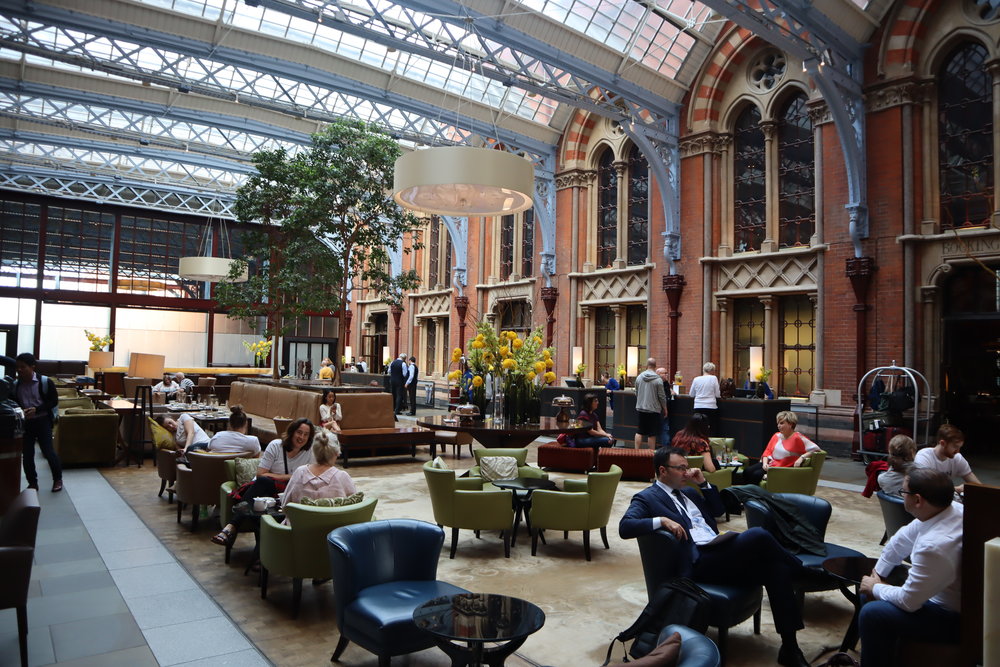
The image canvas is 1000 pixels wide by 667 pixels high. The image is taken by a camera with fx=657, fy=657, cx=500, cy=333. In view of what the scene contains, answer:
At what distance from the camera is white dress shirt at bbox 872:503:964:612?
8.95ft

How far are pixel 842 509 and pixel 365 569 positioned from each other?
18.9 ft

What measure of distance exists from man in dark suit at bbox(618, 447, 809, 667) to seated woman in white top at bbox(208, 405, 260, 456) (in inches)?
159

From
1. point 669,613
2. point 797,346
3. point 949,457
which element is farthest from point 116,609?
point 797,346

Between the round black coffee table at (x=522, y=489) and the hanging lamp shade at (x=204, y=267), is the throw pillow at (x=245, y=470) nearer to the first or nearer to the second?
the round black coffee table at (x=522, y=489)

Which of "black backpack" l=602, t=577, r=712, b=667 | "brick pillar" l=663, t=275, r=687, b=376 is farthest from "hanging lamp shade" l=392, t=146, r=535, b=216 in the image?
"brick pillar" l=663, t=275, r=687, b=376

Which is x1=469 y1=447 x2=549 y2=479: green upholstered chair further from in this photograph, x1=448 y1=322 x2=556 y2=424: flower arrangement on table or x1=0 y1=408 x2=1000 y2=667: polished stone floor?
x1=448 y1=322 x2=556 y2=424: flower arrangement on table

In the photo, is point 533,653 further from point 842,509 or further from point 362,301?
point 362,301

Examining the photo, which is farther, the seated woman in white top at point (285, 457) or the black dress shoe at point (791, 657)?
the seated woman in white top at point (285, 457)

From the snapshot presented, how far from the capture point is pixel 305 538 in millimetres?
3947

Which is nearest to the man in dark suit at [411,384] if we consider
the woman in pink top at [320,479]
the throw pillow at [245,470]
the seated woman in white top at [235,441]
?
the seated woman in white top at [235,441]

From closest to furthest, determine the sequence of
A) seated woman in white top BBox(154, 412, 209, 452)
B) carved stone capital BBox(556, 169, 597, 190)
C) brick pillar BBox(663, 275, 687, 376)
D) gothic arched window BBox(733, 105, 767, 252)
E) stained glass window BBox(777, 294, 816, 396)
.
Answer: seated woman in white top BBox(154, 412, 209, 452) → stained glass window BBox(777, 294, 816, 396) → gothic arched window BBox(733, 105, 767, 252) → brick pillar BBox(663, 275, 687, 376) → carved stone capital BBox(556, 169, 597, 190)

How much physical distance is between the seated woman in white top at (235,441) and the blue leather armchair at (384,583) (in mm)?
3213

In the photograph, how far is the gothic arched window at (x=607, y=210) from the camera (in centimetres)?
1611

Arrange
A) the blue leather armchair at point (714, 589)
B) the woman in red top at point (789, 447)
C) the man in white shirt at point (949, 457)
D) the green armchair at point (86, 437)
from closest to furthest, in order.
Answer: the blue leather armchair at point (714, 589), the man in white shirt at point (949, 457), the woman in red top at point (789, 447), the green armchair at point (86, 437)
